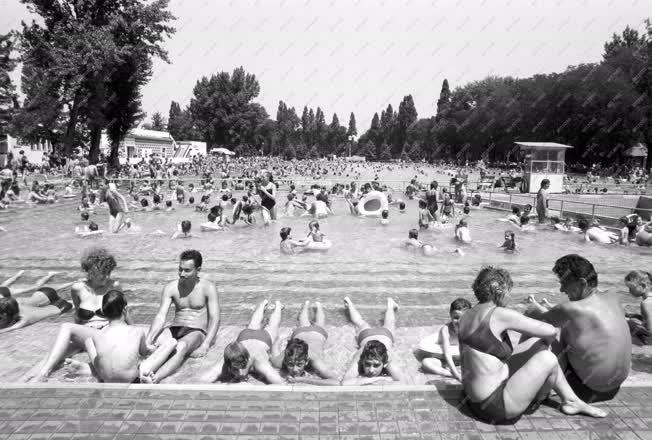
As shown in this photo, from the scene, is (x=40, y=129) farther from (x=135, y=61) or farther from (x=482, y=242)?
(x=482, y=242)

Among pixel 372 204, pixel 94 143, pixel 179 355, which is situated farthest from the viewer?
pixel 94 143

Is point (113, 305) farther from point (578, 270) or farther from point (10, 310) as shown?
point (578, 270)

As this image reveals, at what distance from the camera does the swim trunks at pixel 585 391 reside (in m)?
4.00

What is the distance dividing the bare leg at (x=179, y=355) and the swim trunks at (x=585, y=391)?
147 inches

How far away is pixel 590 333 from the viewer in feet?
12.7

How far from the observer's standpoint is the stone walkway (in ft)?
11.8

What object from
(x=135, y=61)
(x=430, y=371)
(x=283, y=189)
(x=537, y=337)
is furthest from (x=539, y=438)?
(x=135, y=61)

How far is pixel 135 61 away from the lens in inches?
1544

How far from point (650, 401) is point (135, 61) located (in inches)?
1656

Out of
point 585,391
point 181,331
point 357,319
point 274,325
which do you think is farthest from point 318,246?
point 585,391

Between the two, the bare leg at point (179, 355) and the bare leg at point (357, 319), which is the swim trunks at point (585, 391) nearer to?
the bare leg at point (357, 319)

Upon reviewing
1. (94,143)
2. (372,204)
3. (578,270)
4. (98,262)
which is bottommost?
(372,204)

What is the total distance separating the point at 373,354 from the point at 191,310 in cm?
222

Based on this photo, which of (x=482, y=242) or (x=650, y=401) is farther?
(x=482, y=242)
